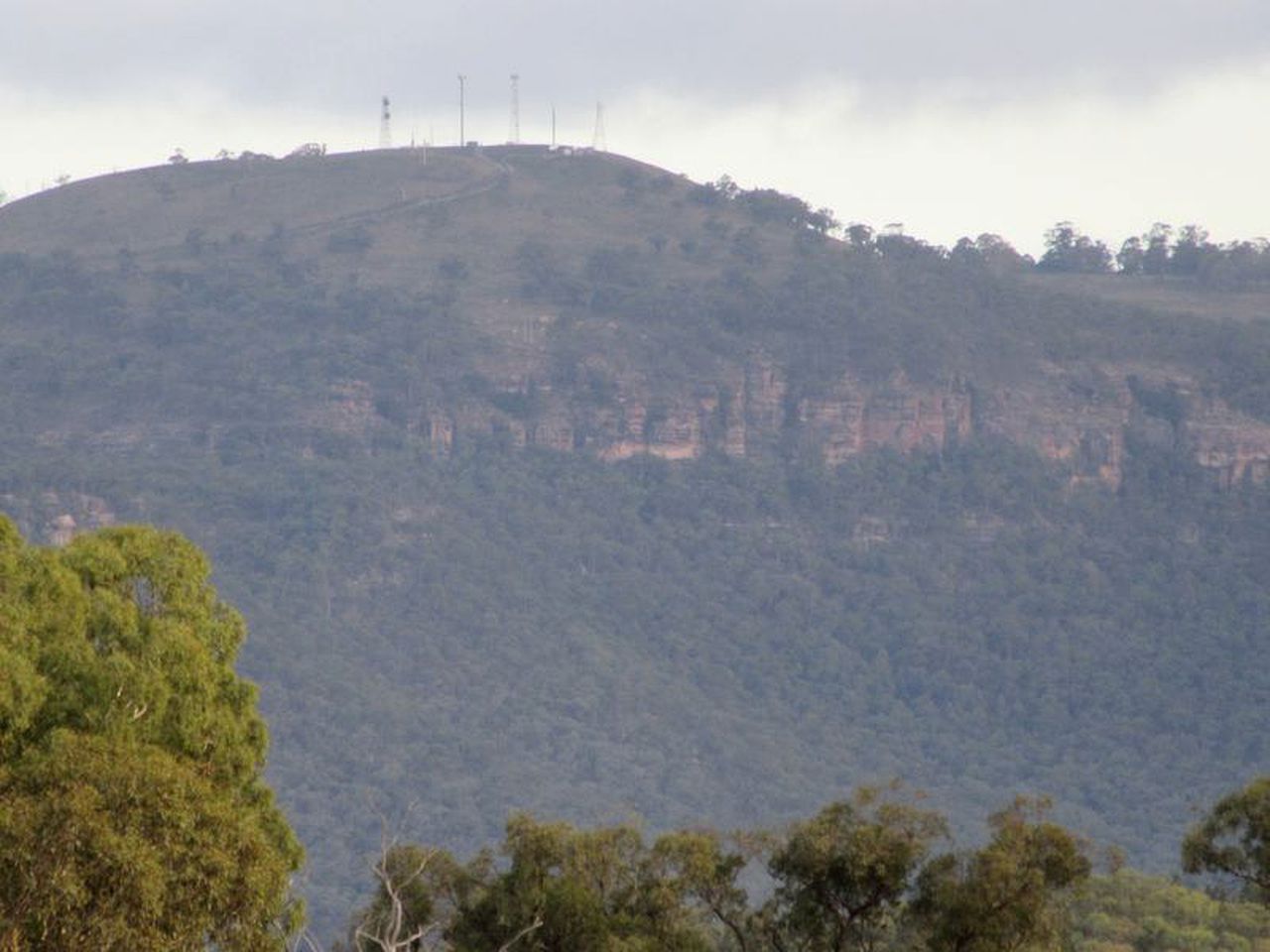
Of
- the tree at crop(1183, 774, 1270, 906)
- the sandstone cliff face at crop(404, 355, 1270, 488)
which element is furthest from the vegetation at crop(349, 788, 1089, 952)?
the sandstone cliff face at crop(404, 355, 1270, 488)

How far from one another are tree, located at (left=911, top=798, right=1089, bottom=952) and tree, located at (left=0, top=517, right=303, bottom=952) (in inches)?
290

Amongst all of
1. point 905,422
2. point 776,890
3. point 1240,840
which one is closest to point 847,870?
point 776,890

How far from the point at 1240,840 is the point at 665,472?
344 feet

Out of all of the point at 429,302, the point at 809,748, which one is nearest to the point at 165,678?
the point at 809,748

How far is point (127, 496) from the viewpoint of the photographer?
11506 cm

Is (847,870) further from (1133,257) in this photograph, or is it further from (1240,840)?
(1133,257)

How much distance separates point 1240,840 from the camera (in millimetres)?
27641

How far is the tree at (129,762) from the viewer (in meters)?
18.2

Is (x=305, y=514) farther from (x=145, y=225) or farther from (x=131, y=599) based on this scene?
(x=131, y=599)

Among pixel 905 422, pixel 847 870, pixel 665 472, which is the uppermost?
pixel 847 870

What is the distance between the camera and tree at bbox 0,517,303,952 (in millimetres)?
18234

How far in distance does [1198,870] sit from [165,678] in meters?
12.1

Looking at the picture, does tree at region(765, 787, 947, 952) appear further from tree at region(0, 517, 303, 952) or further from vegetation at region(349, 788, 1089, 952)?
tree at region(0, 517, 303, 952)

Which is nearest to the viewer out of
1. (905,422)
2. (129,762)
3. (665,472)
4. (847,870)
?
(129,762)
